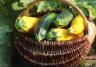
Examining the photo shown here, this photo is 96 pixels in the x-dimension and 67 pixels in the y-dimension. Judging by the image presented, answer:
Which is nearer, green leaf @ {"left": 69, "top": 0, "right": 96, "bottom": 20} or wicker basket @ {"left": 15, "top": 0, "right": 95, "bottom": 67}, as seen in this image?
wicker basket @ {"left": 15, "top": 0, "right": 95, "bottom": 67}

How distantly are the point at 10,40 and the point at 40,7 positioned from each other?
360 millimetres

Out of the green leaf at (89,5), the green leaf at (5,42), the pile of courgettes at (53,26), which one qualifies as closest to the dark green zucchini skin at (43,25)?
the pile of courgettes at (53,26)

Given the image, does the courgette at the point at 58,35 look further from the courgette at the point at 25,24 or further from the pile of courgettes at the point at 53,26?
the courgette at the point at 25,24

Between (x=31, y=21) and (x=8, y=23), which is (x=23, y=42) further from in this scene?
(x=8, y=23)

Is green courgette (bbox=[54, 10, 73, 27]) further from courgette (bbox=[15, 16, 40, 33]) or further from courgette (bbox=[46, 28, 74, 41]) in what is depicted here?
courgette (bbox=[15, 16, 40, 33])

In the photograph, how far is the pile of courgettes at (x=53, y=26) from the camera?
6.67 feet

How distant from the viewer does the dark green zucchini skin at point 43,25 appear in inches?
80.3

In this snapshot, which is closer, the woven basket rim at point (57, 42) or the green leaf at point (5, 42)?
the woven basket rim at point (57, 42)

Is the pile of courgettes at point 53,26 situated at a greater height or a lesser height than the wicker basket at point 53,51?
greater

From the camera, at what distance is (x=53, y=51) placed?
2027mm

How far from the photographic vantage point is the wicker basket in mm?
2027

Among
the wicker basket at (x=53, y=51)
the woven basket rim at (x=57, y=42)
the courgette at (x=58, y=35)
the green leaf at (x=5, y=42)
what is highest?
the courgette at (x=58, y=35)

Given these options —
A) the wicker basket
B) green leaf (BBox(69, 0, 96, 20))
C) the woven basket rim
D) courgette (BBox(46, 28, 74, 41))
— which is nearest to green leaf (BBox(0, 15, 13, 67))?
the wicker basket

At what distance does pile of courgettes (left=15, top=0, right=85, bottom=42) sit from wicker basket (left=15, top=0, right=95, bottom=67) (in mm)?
36
